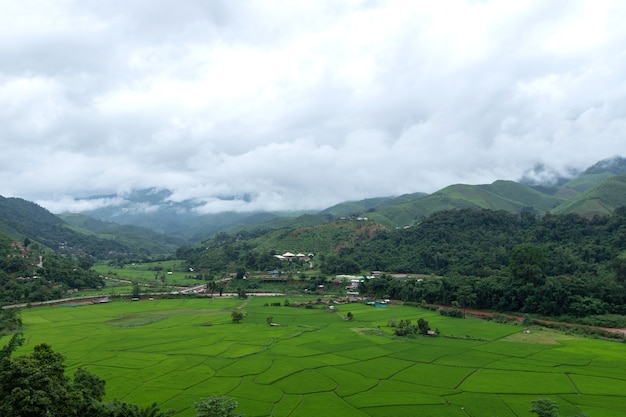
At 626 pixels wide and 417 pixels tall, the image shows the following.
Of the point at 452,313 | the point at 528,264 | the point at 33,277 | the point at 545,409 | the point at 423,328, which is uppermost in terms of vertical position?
the point at 528,264

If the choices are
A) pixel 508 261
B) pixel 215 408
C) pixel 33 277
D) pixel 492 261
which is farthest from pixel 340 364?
pixel 33 277

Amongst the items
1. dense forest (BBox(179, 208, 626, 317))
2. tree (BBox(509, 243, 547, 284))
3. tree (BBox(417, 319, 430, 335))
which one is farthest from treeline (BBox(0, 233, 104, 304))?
tree (BBox(509, 243, 547, 284))

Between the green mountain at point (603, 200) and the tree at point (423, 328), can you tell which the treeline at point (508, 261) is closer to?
the tree at point (423, 328)

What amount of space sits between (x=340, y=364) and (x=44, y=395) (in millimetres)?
29102

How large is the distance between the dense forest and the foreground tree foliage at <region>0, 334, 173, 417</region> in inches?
2583

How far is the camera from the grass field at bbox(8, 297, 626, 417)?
35312 mm

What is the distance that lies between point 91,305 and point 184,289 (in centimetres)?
2534

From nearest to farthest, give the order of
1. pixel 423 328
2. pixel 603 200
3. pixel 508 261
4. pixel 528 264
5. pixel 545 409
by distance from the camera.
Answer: pixel 545 409
pixel 423 328
pixel 528 264
pixel 508 261
pixel 603 200

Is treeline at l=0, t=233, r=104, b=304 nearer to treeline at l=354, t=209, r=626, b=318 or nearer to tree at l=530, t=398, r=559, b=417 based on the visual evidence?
treeline at l=354, t=209, r=626, b=318

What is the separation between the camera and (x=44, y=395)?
24.8m

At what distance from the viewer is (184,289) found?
112m

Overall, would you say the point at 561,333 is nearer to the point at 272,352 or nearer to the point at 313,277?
the point at 272,352

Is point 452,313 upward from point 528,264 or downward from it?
downward

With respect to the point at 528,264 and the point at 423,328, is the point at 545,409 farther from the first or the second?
the point at 528,264
